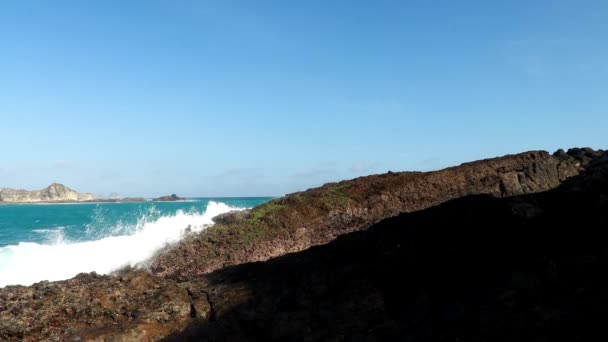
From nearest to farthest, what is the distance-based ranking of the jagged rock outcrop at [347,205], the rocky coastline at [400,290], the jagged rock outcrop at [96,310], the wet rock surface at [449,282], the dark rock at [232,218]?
the wet rock surface at [449,282], the rocky coastline at [400,290], the jagged rock outcrop at [96,310], the jagged rock outcrop at [347,205], the dark rock at [232,218]

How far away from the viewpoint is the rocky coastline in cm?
895

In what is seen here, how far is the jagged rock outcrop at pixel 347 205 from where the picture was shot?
24312 mm

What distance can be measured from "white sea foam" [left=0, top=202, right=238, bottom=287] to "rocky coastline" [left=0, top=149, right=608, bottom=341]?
1046 cm

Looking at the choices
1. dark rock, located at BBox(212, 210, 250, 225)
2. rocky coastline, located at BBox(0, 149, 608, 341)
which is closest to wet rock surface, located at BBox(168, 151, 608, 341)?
rocky coastline, located at BBox(0, 149, 608, 341)

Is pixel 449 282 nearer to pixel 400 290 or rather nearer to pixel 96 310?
pixel 400 290

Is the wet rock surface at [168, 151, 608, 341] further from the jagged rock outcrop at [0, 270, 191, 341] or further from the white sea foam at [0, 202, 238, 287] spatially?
the white sea foam at [0, 202, 238, 287]

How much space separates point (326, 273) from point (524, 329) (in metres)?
5.59

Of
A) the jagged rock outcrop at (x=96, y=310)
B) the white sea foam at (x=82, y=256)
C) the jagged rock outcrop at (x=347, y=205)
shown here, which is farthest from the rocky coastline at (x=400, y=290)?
the white sea foam at (x=82, y=256)

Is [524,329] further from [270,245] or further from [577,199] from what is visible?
[270,245]

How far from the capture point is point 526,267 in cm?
993

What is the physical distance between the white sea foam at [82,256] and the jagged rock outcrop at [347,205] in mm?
2193

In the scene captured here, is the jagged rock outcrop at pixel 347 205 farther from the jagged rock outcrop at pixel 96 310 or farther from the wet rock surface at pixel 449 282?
the wet rock surface at pixel 449 282

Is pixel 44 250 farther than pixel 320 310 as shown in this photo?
Yes

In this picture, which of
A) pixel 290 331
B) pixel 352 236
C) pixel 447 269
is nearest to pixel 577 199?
Result: pixel 447 269
